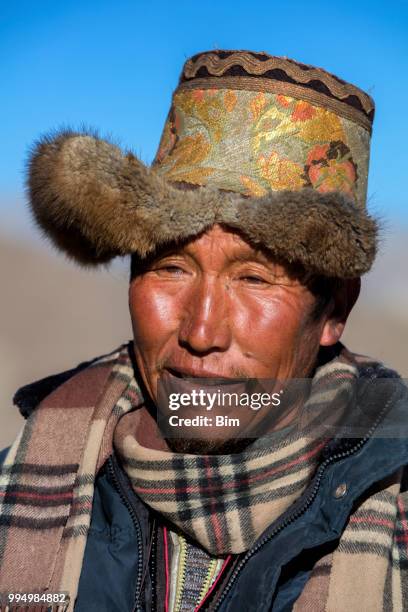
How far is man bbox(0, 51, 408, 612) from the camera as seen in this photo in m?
2.55

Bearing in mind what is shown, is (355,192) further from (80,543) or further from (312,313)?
(80,543)

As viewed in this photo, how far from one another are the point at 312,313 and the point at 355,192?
43 centimetres

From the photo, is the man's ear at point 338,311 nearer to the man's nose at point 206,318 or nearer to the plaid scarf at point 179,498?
the plaid scarf at point 179,498

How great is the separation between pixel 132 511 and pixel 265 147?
1264mm

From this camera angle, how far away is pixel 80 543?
268 cm

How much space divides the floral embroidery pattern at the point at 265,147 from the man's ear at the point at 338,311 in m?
0.37

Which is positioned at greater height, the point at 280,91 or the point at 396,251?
the point at 396,251

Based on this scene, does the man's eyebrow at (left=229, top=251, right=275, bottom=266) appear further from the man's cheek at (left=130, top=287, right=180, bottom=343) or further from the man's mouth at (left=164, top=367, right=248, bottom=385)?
the man's mouth at (left=164, top=367, right=248, bottom=385)

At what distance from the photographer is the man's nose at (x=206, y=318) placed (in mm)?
2621

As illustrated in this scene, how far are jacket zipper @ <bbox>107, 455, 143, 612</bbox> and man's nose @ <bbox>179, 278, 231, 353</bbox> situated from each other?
529 mm

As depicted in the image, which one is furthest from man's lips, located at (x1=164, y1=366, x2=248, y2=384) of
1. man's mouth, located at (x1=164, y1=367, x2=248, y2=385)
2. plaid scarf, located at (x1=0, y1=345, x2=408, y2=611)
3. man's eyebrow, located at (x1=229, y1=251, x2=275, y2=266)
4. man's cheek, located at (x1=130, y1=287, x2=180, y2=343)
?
man's eyebrow, located at (x1=229, y1=251, x2=275, y2=266)

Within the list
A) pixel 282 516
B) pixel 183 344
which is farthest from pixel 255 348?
pixel 282 516

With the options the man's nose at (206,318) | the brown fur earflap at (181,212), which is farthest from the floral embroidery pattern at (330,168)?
the man's nose at (206,318)

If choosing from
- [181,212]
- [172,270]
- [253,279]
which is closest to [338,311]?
[253,279]
